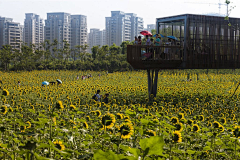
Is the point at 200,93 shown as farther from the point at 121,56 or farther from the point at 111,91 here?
the point at 121,56

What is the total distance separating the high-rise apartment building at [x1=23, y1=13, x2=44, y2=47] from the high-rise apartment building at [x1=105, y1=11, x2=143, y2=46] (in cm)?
2732

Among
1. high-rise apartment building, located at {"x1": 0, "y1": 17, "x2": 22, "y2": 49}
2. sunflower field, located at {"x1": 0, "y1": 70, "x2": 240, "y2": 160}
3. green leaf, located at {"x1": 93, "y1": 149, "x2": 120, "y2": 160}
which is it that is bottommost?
sunflower field, located at {"x1": 0, "y1": 70, "x2": 240, "y2": 160}

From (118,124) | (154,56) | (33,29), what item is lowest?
(118,124)

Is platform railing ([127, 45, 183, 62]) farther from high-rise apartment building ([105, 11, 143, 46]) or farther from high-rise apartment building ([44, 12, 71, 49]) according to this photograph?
high-rise apartment building ([105, 11, 143, 46])

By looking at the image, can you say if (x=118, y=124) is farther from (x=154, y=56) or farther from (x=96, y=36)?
(x=96, y=36)

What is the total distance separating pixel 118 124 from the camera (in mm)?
5828

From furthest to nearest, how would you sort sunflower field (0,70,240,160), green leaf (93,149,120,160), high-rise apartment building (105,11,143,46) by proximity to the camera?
1. high-rise apartment building (105,11,143,46)
2. sunflower field (0,70,240,160)
3. green leaf (93,149,120,160)

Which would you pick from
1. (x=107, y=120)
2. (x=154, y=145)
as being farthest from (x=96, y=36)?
(x=154, y=145)

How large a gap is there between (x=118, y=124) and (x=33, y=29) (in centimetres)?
12725

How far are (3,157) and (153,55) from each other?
11.3 meters

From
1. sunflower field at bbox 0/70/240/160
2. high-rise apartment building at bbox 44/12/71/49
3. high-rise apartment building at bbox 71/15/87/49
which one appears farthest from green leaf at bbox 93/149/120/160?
high-rise apartment building at bbox 71/15/87/49

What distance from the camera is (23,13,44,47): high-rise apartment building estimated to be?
4779 inches

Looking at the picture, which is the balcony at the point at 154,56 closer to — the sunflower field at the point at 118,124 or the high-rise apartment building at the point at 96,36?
the sunflower field at the point at 118,124

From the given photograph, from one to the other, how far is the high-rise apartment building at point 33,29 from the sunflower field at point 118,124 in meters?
107
